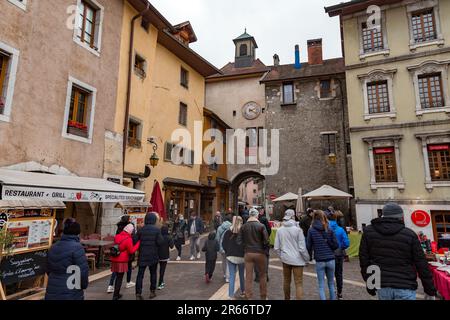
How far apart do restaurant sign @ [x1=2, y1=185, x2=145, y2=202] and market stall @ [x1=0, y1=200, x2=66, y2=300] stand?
0.82 ft

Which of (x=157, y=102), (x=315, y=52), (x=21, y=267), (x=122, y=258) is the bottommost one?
(x=21, y=267)

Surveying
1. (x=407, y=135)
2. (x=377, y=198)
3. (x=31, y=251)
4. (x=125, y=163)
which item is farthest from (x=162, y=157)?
(x=407, y=135)

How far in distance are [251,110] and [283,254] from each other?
747 inches

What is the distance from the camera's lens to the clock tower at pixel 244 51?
90.0 ft

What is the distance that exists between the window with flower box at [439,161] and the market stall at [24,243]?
1518 cm

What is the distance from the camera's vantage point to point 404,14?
1434 centimetres

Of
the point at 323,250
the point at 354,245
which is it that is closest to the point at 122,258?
the point at 323,250

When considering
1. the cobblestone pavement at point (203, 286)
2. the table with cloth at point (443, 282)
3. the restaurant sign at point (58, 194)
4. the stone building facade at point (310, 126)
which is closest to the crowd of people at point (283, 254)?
the cobblestone pavement at point (203, 286)

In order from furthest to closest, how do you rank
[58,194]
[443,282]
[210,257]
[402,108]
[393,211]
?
[402,108] → [210,257] → [58,194] → [443,282] → [393,211]

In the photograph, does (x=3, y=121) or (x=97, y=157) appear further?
(x=97, y=157)

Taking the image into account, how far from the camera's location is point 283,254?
5367 millimetres

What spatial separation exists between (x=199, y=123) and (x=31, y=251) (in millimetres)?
14225

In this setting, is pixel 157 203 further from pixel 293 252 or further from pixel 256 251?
pixel 293 252
